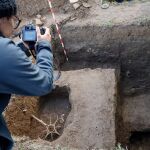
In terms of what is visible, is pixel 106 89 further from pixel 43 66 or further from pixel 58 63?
pixel 43 66

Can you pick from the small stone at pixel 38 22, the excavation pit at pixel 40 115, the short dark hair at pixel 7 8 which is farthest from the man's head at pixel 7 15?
the small stone at pixel 38 22

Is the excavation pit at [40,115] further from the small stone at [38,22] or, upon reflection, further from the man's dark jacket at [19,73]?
the man's dark jacket at [19,73]

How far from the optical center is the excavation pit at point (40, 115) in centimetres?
457

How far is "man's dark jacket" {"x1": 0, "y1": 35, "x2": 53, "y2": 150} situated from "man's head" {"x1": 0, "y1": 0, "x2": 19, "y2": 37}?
3.1 inches

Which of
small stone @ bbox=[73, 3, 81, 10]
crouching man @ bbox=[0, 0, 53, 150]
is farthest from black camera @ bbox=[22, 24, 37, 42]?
small stone @ bbox=[73, 3, 81, 10]

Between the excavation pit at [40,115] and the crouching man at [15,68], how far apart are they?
1936 millimetres

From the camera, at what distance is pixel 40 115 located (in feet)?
16.5

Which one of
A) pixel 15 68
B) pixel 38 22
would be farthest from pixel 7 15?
pixel 38 22

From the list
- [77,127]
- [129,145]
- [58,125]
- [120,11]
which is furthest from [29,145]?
[120,11]

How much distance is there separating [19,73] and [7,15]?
0.39 m

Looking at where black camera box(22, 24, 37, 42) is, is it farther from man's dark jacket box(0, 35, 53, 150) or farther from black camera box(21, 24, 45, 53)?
man's dark jacket box(0, 35, 53, 150)

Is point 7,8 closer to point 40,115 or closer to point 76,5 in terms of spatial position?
point 40,115

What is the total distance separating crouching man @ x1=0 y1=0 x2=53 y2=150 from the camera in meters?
2.26

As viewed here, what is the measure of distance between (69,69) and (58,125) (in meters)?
1.18
